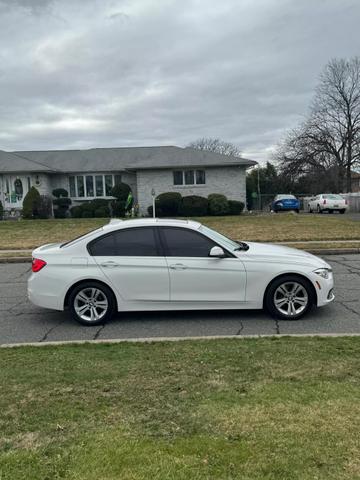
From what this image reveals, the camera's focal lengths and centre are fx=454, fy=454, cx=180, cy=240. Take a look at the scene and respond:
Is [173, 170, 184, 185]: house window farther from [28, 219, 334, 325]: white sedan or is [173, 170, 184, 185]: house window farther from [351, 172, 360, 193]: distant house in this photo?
[351, 172, 360, 193]: distant house

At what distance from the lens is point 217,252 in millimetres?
6391

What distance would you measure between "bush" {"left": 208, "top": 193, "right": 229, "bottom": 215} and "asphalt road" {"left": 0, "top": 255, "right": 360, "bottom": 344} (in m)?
19.8

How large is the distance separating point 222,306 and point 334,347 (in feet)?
6.42

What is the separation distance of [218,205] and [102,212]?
23.9 ft

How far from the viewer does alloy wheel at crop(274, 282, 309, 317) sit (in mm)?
6434

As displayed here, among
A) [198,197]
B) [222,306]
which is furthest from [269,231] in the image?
[222,306]

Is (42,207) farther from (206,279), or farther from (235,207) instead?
(206,279)

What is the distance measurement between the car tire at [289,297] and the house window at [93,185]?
27260 millimetres

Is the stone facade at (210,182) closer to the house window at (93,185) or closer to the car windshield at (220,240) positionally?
the house window at (93,185)

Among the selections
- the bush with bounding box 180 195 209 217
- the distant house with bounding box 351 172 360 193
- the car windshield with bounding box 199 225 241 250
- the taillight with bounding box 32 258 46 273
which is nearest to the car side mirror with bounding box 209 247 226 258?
the car windshield with bounding box 199 225 241 250

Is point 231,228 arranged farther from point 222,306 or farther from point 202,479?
point 202,479

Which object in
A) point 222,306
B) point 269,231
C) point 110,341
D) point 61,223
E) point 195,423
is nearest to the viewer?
point 195,423

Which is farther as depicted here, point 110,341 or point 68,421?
point 110,341

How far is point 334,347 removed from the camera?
15.8 ft
